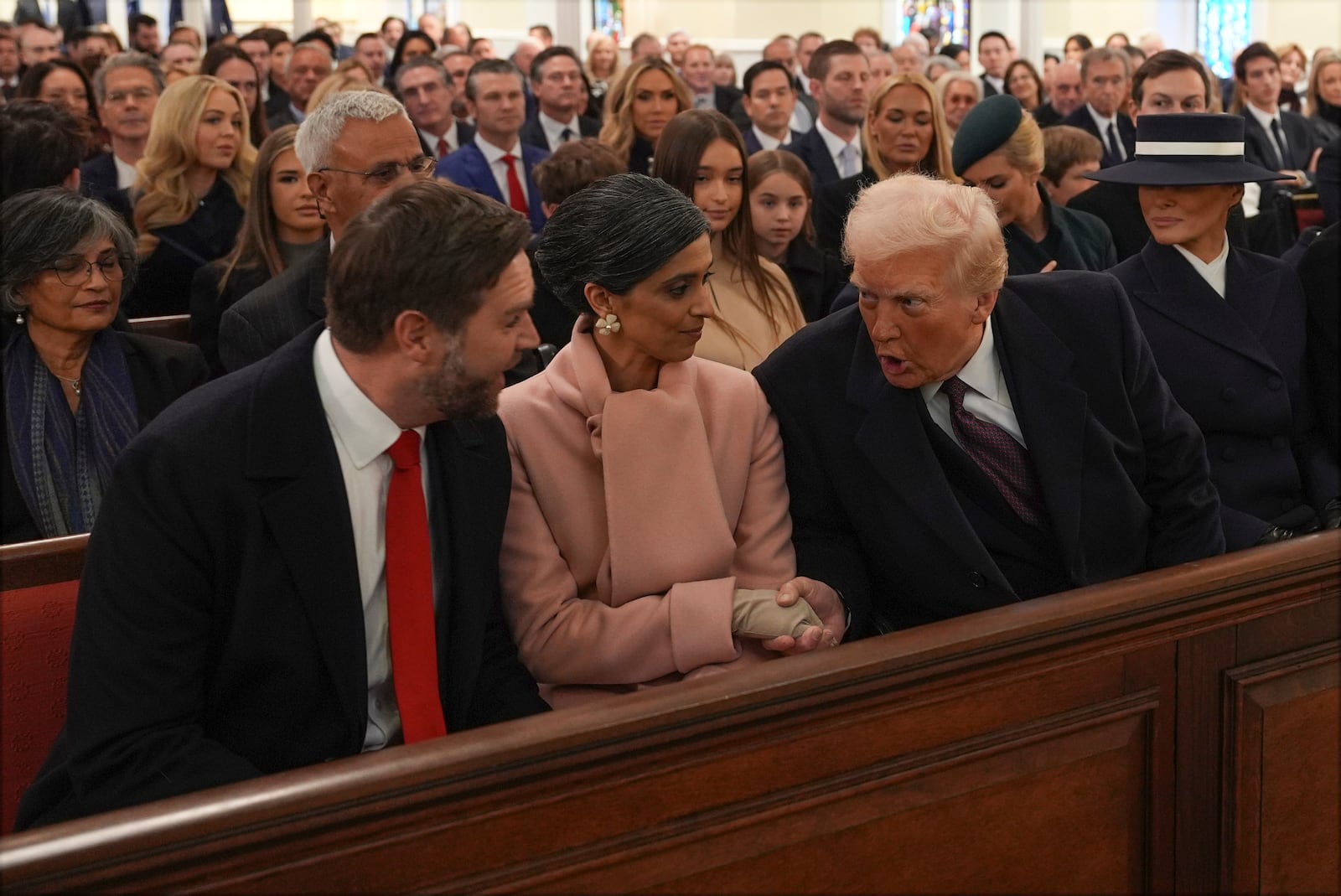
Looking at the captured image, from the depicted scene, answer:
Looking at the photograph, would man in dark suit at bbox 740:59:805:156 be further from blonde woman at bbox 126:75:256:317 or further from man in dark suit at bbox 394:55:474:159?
blonde woman at bbox 126:75:256:317

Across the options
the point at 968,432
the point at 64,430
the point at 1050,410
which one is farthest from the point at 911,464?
the point at 64,430

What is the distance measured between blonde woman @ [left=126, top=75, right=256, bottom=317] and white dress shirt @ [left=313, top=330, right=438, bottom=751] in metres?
2.76

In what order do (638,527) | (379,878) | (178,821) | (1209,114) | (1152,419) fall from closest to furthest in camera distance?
(178,821) < (379,878) < (638,527) < (1152,419) < (1209,114)

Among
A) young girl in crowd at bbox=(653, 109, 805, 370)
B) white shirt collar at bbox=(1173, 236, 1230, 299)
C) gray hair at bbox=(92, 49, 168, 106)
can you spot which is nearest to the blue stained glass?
gray hair at bbox=(92, 49, 168, 106)

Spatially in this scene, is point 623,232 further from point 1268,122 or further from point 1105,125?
point 1268,122

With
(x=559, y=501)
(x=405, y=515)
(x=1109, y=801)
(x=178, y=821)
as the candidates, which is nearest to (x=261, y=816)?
(x=178, y=821)

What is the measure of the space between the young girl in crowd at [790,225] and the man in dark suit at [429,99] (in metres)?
2.97

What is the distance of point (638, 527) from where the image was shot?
90.7 inches

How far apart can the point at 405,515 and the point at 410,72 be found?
216 inches

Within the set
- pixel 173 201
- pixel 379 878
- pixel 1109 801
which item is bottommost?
pixel 1109 801

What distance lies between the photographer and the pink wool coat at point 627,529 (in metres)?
2.25

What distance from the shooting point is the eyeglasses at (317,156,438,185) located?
3.28 m

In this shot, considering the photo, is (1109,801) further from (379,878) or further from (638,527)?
(379,878)

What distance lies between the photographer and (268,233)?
4.07 metres
